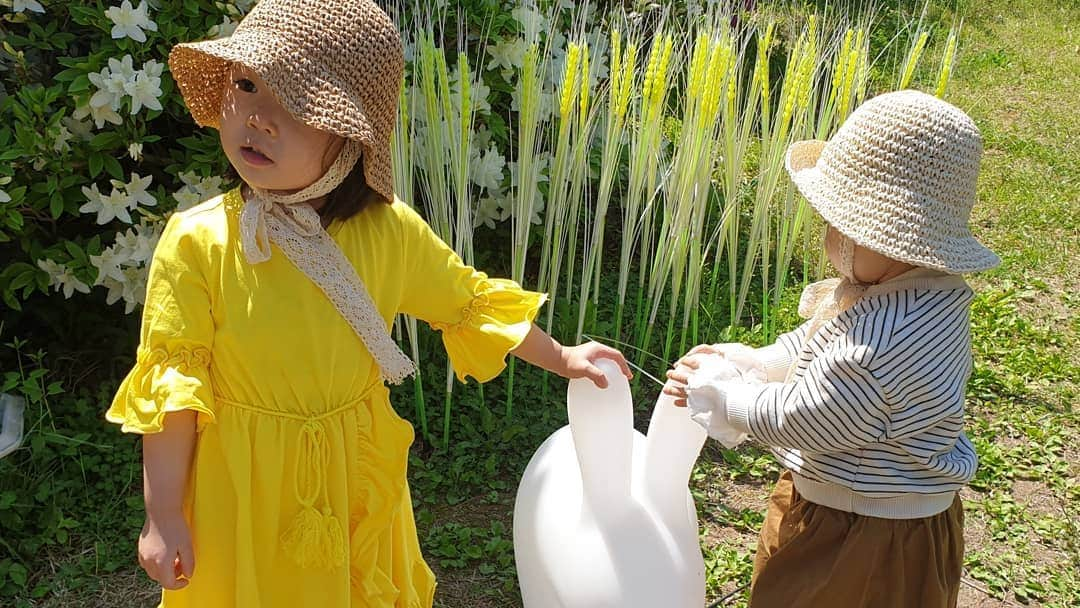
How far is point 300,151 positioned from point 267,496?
0.56 m

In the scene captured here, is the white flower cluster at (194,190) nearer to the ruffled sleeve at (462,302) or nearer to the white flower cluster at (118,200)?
the white flower cluster at (118,200)

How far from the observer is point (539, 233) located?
325 centimetres

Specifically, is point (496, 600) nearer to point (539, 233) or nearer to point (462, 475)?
point (462, 475)

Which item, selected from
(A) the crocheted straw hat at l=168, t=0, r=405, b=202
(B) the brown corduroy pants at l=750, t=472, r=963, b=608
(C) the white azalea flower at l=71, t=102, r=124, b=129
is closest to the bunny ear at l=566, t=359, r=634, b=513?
(B) the brown corduroy pants at l=750, t=472, r=963, b=608

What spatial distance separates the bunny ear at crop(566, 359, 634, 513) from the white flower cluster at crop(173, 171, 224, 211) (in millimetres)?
1267

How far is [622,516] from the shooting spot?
1895mm

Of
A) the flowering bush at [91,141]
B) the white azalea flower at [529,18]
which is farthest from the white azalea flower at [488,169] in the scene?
the flowering bush at [91,141]

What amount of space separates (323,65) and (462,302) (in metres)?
0.50

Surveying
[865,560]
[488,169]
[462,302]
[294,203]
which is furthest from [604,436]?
[488,169]

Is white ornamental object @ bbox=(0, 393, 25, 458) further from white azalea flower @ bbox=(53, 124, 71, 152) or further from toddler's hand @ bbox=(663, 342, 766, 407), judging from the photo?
toddler's hand @ bbox=(663, 342, 766, 407)

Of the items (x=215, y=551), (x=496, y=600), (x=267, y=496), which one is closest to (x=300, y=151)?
(x=267, y=496)

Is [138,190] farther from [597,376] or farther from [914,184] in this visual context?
[914,184]

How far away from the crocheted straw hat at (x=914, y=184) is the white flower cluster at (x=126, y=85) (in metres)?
1.69

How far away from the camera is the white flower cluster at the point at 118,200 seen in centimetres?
249
